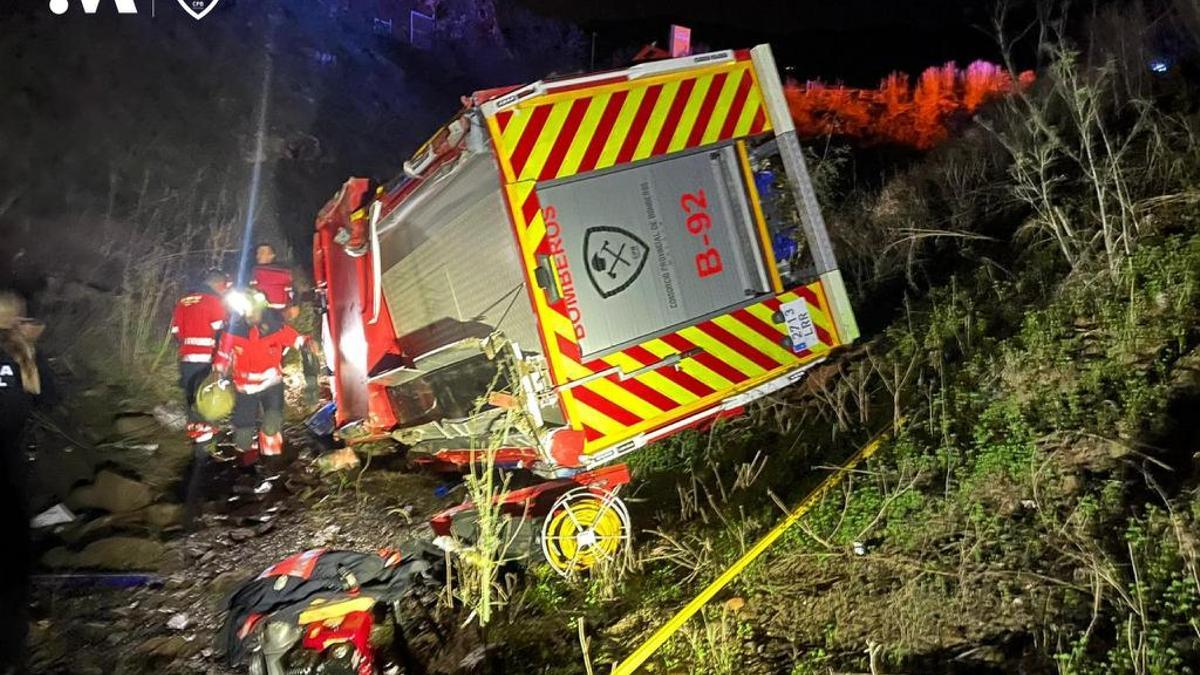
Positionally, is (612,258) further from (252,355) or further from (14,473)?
(14,473)

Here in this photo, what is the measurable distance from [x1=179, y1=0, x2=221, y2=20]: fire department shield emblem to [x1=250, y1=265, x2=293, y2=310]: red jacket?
9.62 metres

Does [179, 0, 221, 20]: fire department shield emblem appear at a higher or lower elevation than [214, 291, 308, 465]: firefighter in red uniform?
higher

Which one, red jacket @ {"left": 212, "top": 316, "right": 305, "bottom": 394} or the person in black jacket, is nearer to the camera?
the person in black jacket

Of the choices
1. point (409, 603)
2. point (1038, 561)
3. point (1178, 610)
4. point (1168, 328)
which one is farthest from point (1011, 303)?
point (409, 603)

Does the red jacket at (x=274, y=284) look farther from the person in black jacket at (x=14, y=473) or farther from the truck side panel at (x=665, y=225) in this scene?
the truck side panel at (x=665, y=225)

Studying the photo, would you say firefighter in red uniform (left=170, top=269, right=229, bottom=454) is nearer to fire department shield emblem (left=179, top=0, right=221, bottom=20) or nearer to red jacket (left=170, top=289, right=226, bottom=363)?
red jacket (left=170, top=289, right=226, bottom=363)

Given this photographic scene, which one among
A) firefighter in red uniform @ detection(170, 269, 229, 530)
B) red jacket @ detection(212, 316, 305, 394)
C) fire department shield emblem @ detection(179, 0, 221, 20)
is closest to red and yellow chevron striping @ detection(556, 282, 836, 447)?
red jacket @ detection(212, 316, 305, 394)

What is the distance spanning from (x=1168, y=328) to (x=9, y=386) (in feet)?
18.4

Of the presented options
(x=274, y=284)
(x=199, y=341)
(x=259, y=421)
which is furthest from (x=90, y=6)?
(x=259, y=421)

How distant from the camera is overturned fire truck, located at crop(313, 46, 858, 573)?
3.31 metres

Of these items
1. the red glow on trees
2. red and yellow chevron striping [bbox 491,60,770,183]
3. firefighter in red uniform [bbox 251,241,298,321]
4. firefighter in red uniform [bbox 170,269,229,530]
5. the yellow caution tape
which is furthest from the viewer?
the red glow on trees

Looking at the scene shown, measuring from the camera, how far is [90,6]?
10.9 meters

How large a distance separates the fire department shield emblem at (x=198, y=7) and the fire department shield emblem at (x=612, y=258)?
12.8 m

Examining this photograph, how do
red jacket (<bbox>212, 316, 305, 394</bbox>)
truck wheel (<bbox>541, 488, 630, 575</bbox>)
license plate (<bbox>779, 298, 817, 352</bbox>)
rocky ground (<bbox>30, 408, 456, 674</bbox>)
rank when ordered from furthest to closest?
red jacket (<bbox>212, 316, 305, 394</bbox>) < license plate (<bbox>779, 298, 817, 352</bbox>) < rocky ground (<bbox>30, 408, 456, 674</bbox>) < truck wheel (<bbox>541, 488, 630, 575</bbox>)
